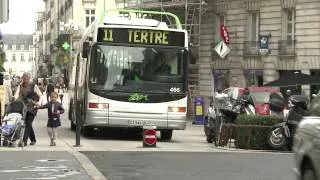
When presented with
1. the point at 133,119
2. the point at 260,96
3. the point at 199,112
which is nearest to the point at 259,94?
the point at 260,96

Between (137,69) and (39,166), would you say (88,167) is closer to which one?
(39,166)

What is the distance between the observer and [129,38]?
69.2 ft

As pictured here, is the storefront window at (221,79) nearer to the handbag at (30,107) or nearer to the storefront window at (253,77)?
the storefront window at (253,77)

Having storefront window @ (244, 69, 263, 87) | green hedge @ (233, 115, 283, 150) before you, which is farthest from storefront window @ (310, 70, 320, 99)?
green hedge @ (233, 115, 283, 150)

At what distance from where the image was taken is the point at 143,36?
21.2 meters

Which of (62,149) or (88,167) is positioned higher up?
(88,167)

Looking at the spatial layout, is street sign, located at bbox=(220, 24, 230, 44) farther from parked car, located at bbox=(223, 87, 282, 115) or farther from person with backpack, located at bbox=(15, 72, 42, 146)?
person with backpack, located at bbox=(15, 72, 42, 146)

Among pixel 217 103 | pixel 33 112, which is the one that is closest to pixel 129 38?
pixel 33 112

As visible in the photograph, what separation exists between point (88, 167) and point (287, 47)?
23.8 meters

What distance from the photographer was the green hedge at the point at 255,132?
1889 cm

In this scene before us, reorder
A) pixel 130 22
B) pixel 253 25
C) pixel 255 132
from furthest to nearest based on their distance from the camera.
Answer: pixel 253 25
pixel 130 22
pixel 255 132

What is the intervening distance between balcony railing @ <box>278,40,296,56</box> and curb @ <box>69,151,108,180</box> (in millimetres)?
20641

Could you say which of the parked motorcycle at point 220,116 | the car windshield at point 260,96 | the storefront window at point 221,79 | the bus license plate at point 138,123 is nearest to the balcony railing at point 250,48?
the storefront window at point 221,79

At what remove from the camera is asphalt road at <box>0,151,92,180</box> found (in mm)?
12302
